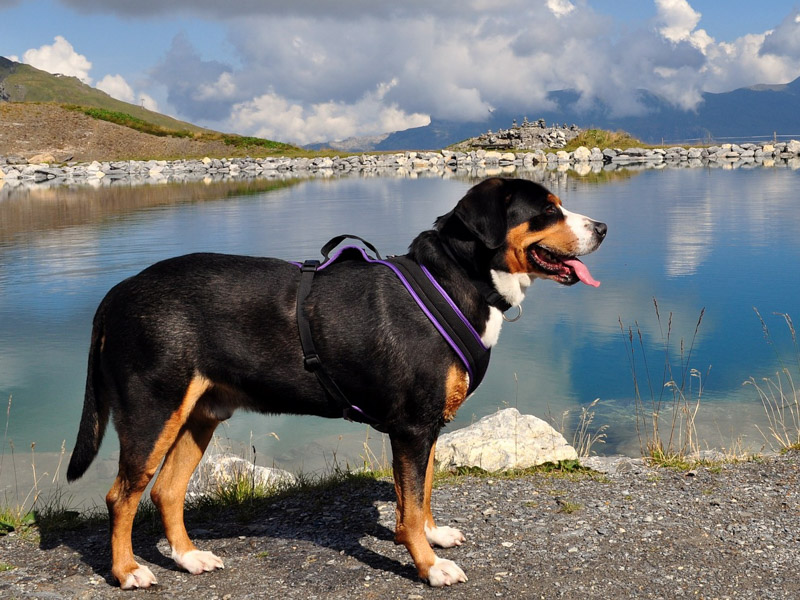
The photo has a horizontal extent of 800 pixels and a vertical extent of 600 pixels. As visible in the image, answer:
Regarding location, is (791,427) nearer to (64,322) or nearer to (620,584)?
(620,584)

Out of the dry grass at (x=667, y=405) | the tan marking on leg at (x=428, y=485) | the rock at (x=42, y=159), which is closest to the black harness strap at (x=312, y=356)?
the tan marking on leg at (x=428, y=485)

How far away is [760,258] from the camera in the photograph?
67.4ft

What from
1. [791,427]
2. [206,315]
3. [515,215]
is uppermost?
[515,215]

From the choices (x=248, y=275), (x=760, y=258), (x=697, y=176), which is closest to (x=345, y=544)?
(x=248, y=275)

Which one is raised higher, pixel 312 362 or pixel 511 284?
pixel 511 284

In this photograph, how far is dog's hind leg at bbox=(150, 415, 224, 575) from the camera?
4.97 metres

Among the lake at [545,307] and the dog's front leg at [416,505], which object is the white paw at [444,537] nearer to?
the dog's front leg at [416,505]

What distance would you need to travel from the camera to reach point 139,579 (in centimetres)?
474

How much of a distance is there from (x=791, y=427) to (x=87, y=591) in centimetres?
794

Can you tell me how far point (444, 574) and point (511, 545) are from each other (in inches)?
27.7

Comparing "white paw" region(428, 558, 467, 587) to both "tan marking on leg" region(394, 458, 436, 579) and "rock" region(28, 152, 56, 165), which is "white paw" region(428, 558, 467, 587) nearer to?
"tan marking on leg" region(394, 458, 436, 579)

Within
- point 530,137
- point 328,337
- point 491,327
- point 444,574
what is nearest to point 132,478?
point 328,337

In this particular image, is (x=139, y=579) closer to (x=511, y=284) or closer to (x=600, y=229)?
(x=511, y=284)

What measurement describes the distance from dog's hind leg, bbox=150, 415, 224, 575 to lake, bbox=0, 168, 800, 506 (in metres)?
2.53
